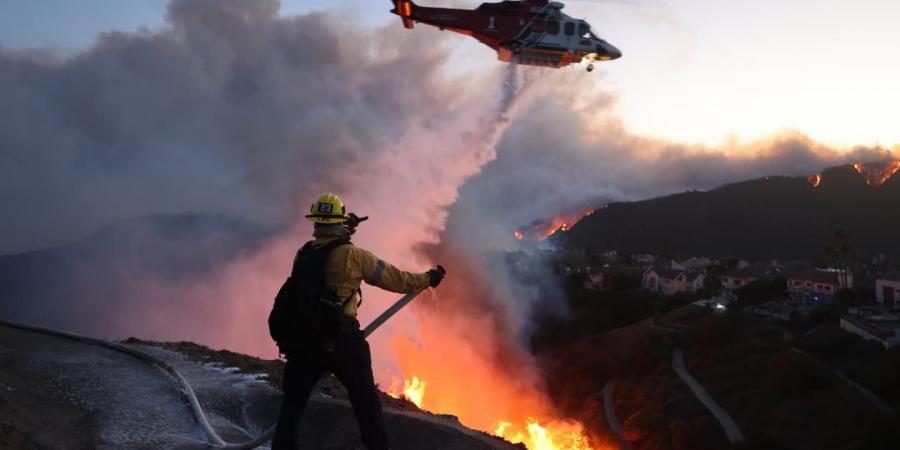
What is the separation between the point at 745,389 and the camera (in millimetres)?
32281

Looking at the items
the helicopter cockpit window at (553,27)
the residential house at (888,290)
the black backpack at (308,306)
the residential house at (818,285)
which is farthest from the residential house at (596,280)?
the black backpack at (308,306)

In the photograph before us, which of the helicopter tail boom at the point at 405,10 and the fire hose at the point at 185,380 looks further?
the helicopter tail boom at the point at 405,10

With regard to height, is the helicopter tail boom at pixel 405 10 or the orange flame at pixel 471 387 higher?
the helicopter tail boom at pixel 405 10

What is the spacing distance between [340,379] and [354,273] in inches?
31.3

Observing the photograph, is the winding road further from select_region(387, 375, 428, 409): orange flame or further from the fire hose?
the fire hose

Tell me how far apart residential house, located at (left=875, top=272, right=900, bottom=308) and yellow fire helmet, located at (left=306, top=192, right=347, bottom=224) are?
5344 cm

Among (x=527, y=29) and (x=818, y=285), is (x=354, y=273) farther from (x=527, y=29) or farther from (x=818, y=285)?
(x=818, y=285)

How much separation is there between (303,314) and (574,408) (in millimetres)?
36618

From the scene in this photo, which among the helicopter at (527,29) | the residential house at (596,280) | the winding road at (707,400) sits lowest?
the winding road at (707,400)

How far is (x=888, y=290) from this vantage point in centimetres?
4575

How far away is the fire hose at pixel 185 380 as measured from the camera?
196 inches

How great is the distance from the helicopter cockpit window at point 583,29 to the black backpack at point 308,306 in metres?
A: 16.3

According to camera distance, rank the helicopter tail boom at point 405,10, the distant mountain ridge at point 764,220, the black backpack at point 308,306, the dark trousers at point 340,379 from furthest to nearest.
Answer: the distant mountain ridge at point 764,220 → the helicopter tail boom at point 405,10 → the dark trousers at point 340,379 → the black backpack at point 308,306

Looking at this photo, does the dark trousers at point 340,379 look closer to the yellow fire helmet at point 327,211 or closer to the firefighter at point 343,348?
the firefighter at point 343,348
